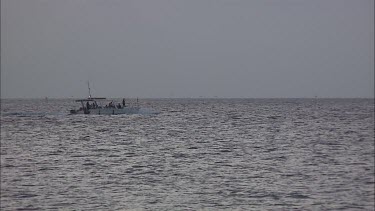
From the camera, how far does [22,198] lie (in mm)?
24656

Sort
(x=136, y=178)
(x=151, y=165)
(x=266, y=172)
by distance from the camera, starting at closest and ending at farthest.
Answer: (x=136, y=178), (x=266, y=172), (x=151, y=165)

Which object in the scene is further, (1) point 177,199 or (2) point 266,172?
(2) point 266,172

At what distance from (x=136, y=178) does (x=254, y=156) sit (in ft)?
45.8

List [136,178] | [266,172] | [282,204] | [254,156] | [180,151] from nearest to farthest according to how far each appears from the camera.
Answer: [282,204]
[136,178]
[266,172]
[254,156]
[180,151]

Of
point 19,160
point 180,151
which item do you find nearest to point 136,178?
point 19,160

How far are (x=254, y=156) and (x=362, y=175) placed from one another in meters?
11.5

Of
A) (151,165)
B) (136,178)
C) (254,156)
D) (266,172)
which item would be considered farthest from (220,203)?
(254,156)

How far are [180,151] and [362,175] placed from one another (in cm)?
1751

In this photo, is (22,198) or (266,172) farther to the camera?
(266,172)

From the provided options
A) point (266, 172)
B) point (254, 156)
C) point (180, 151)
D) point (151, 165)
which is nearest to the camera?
point (266, 172)

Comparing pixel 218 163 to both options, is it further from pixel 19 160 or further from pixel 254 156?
pixel 19 160

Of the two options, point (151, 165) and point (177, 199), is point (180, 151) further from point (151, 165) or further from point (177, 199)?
point (177, 199)

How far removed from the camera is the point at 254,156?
42375 mm

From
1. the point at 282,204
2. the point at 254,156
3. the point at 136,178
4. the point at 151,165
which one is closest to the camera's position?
the point at 282,204
